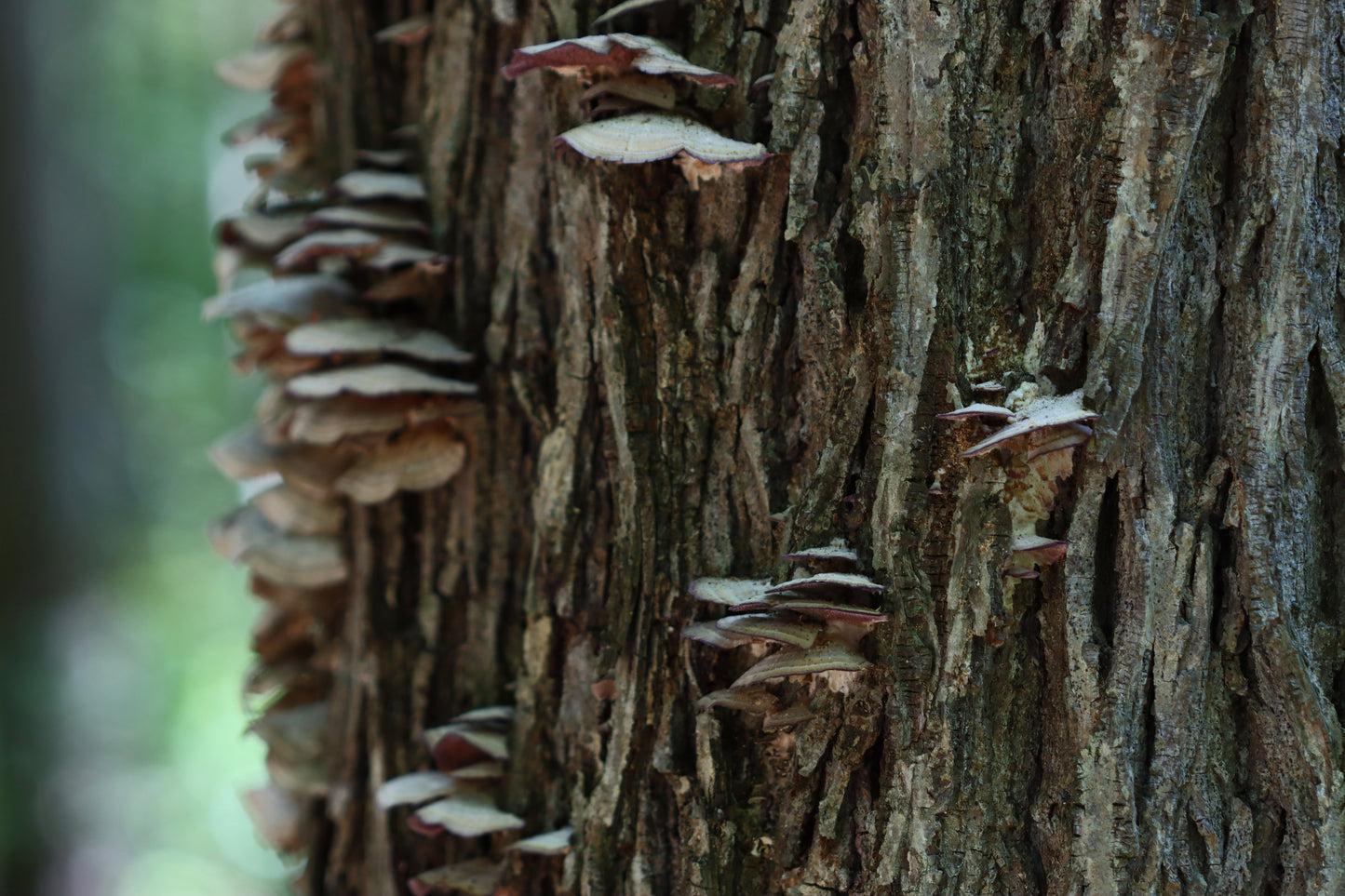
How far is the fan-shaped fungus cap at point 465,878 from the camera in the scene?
182cm

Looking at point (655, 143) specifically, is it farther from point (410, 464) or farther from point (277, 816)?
point (277, 816)

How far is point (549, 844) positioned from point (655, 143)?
1308 mm

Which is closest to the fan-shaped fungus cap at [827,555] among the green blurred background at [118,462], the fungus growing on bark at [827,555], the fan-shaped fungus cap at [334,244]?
the fungus growing on bark at [827,555]

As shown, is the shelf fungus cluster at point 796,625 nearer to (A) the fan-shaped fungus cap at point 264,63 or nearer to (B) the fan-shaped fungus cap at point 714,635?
(B) the fan-shaped fungus cap at point 714,635

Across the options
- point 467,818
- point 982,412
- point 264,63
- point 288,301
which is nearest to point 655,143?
point 982,412

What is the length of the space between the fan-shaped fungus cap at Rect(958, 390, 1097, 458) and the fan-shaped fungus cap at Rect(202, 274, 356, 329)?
148 centimetres

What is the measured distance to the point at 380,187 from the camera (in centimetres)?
201

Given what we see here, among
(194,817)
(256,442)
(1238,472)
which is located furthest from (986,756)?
(194,817)

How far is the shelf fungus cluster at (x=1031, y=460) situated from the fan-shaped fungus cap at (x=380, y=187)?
1.33 metres

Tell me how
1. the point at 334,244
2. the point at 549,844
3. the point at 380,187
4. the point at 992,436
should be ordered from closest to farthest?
the point at 992,436, the point at 549,844, the point at 334,244, the point at 380,187

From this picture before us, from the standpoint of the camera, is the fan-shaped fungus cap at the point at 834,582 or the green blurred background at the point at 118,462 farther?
the green blurred background at the point at 118,462

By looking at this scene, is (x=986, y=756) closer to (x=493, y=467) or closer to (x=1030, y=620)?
(x=1030, y=620)

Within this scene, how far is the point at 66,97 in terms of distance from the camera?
803cm

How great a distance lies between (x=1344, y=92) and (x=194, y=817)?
36.5 ft
